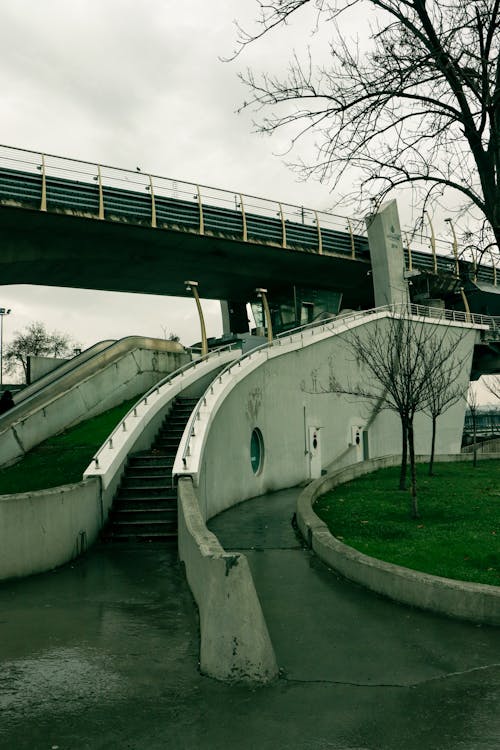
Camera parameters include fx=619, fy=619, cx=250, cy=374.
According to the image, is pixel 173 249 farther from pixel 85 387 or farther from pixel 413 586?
pixel 413 586

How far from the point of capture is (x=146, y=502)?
12.5m

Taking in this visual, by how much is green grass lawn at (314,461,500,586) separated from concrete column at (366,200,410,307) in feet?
63.7

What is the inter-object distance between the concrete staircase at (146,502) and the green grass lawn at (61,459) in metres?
1.64

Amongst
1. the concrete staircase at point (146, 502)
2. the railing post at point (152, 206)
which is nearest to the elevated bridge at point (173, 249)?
the railing post at point (152, 206)

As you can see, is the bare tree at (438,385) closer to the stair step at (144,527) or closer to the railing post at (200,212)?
the stair step at (144,527)

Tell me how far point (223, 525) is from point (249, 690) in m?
8.91

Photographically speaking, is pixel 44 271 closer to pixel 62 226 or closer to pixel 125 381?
pixel 62 226

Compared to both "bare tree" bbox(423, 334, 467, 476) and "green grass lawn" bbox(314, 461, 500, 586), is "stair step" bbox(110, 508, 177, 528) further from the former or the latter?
"bare tree" bbox(423, 334, 467, 476)

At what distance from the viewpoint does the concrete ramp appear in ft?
59.8

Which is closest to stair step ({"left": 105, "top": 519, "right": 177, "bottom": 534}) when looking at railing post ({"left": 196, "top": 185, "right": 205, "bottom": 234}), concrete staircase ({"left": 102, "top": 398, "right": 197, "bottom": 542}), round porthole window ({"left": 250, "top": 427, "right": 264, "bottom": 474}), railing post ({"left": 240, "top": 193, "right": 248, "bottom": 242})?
concrete staircase ({"left": 102, "top": 398, "right": 197, "bottom": 542})

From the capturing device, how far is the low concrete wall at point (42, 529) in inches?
345

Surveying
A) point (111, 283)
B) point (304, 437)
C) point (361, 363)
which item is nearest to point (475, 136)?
point (304, 437)

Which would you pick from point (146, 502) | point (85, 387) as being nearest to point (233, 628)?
point (146, 502)

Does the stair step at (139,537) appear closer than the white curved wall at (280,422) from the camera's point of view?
Yes
